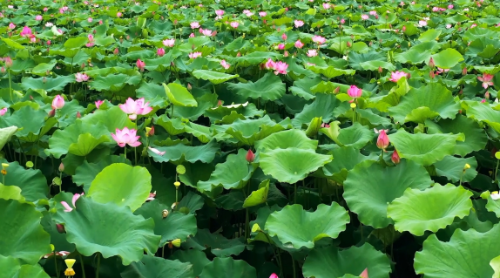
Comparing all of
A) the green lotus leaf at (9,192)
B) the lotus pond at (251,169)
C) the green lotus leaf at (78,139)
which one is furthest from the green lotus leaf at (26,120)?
the green lotus leaf at (9,192)

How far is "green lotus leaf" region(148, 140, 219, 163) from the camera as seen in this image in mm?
1727

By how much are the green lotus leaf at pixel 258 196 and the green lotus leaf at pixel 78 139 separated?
570 mm

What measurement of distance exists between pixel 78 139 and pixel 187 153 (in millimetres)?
371

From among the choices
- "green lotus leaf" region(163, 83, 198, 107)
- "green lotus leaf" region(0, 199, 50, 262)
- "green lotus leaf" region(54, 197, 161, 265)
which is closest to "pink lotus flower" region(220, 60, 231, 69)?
"green lotus leaf" region(163, 83, 198, 107)

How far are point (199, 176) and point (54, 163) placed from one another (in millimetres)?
589

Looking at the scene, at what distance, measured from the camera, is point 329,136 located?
5.83 ft

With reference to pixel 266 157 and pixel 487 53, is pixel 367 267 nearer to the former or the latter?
pixel 266 157

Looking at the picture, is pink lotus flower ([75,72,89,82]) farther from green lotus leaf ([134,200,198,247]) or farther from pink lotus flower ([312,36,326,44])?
pink lotus flower ([312,36,326,44])

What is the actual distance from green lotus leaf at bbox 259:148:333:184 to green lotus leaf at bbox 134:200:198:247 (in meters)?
0.27

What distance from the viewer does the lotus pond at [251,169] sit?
4.03 feet

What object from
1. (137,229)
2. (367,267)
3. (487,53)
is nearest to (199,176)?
(137,229)

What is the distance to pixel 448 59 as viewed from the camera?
9.12ft

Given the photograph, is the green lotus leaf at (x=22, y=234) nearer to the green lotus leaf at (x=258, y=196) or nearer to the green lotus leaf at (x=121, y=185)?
the green lotus leaf at (x=121, y=185)

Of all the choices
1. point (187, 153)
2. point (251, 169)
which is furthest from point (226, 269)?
point (187, 153)
